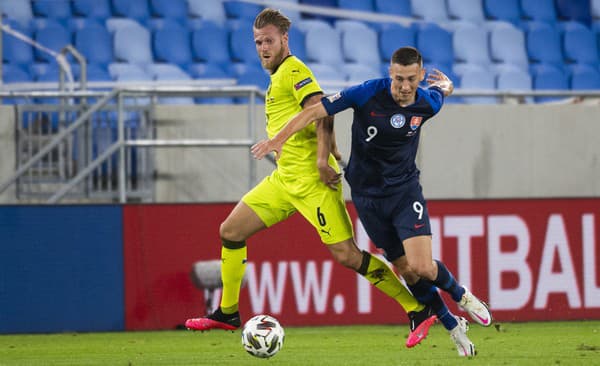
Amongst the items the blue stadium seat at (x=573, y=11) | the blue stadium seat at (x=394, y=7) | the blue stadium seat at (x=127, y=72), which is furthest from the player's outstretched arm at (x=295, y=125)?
the blue stadium seat at (x=573, y=11)

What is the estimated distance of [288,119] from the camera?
695 cm

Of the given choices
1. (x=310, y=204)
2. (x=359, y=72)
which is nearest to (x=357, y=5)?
(x=359, y=72)

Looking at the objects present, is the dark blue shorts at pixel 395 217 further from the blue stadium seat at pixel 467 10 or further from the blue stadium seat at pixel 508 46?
the blue stadium seat at pixel 467 10

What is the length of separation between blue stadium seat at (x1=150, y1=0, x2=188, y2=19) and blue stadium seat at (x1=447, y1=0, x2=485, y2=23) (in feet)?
12.0

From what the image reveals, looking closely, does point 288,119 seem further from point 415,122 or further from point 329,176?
point 415,122

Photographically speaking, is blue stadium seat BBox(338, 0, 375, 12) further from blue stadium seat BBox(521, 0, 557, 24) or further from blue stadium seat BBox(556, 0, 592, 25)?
blue stadium seat BBox(556, 0, 592, 25)

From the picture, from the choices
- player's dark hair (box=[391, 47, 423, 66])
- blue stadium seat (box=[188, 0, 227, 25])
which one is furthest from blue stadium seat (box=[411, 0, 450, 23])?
player's dark hair (box=[391, 47, 423, 66])

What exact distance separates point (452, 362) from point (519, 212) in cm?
366

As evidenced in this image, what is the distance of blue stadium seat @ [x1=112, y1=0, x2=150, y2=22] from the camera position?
549 inches

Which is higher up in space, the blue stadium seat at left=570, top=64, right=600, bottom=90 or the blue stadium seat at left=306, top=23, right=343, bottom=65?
the blue stadium seat at left=306, top=23, right=343, bottom=65

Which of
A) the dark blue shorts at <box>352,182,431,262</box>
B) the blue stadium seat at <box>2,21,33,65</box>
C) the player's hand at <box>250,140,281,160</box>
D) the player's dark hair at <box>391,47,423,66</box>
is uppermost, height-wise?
the blue stadium seat at <box>2,21,33,65</box>

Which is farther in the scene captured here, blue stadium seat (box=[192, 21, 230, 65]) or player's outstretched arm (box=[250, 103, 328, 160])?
blue stadium seat (box=[192, 21, 230, 65])

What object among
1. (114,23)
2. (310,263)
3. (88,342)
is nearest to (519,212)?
(310,263)

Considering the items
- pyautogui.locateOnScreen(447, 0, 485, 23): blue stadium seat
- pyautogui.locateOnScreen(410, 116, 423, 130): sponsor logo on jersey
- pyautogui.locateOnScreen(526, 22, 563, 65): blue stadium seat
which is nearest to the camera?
pyautogui.locateOnScreen(410, 116, 423, 130): sponsor logo on jersey
